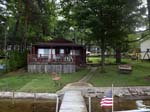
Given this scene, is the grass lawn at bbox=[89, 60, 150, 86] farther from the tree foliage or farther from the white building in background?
the white building in background

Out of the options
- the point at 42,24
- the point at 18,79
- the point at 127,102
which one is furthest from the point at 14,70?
the point at 127,102

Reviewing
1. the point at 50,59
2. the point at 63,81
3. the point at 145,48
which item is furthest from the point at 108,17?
the point at 145,48

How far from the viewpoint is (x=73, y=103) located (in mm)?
20938

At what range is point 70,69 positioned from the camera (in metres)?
37.7

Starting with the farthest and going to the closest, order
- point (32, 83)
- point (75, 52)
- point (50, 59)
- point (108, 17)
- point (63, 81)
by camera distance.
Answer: point (75, 52), point (50, 59), point (108, 17), point (63, 81), point (32, 83)

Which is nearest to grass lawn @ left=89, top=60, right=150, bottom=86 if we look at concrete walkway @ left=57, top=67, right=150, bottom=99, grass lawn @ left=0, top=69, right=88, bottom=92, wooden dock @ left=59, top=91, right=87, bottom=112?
concrete walkway @ left=57, top=67, right=150, bottom=99

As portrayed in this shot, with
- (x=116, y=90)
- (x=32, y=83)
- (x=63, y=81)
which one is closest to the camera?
(x=116, y=90)

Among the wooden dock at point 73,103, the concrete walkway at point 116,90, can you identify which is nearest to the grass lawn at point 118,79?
the concrete walkway at point 116,90

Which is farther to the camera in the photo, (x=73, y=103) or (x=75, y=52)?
(x=75, y=52)

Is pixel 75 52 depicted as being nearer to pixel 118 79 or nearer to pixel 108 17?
pixel 108 17

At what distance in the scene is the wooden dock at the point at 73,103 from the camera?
19102 millimetres

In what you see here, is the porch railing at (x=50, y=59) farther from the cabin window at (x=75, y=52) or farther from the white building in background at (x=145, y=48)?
the white building in background at (x=145, y=48)

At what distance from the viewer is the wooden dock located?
1910 cm

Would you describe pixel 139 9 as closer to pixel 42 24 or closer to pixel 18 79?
pixel 18 79
